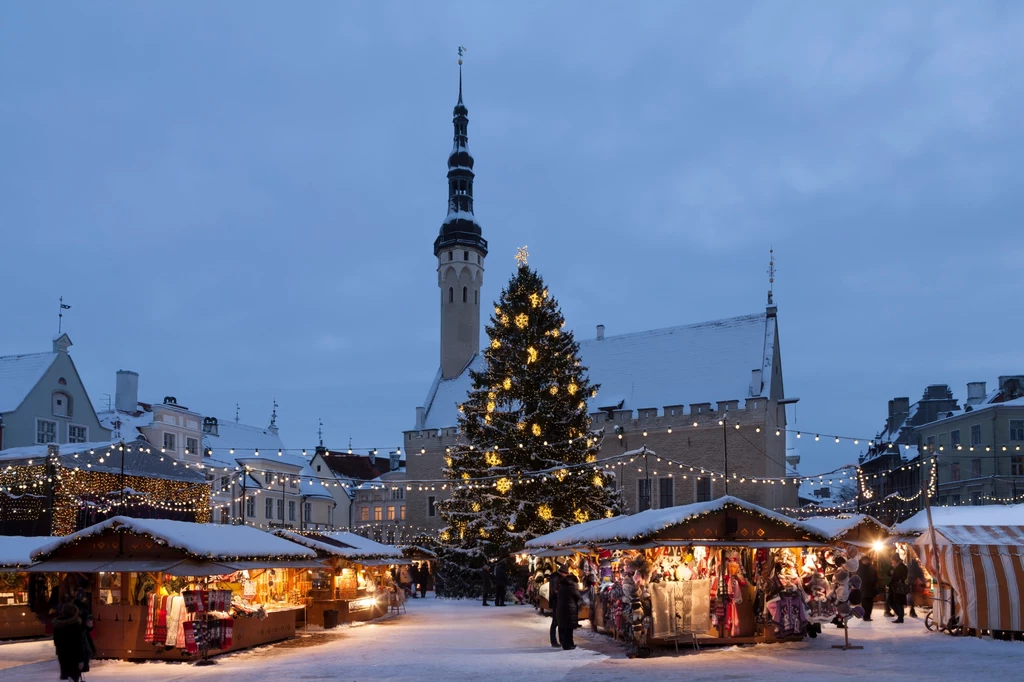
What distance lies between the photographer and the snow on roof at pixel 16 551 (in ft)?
63.4

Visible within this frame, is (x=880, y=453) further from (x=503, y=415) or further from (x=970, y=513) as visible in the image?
(x=970, y=513)

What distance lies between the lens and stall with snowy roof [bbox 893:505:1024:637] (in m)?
16.3

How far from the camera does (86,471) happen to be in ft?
88.8

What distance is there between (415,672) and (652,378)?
34.0 meters

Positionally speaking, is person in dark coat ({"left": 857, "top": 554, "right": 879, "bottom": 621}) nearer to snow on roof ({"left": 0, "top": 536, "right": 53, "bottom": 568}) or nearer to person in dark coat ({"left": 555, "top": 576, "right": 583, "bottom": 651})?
person in dark coat ({"left": 555, "top": 576, "right": 583, "bottom": 651})

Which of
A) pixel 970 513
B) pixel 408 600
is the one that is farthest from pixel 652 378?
pixel 970 513

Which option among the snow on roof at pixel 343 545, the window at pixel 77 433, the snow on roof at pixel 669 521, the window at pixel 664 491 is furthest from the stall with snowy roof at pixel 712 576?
the window at pixel 77 433

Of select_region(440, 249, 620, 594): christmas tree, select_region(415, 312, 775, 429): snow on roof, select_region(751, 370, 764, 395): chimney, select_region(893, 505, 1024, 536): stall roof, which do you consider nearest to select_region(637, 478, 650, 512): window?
select_region(415, 312, 775, 429): snow on roof

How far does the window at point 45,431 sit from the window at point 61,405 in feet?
1.60

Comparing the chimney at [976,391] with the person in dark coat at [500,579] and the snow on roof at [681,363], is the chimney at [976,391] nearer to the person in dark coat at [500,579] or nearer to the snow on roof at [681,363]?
the snow on roof at [681,363]

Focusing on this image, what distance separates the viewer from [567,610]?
16500 millimetres

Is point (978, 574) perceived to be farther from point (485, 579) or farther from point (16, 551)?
point (16, 551)

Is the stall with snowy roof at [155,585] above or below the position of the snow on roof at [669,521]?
below

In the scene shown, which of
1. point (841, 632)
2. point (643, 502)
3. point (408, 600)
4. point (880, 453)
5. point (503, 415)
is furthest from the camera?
point (880, 453)
